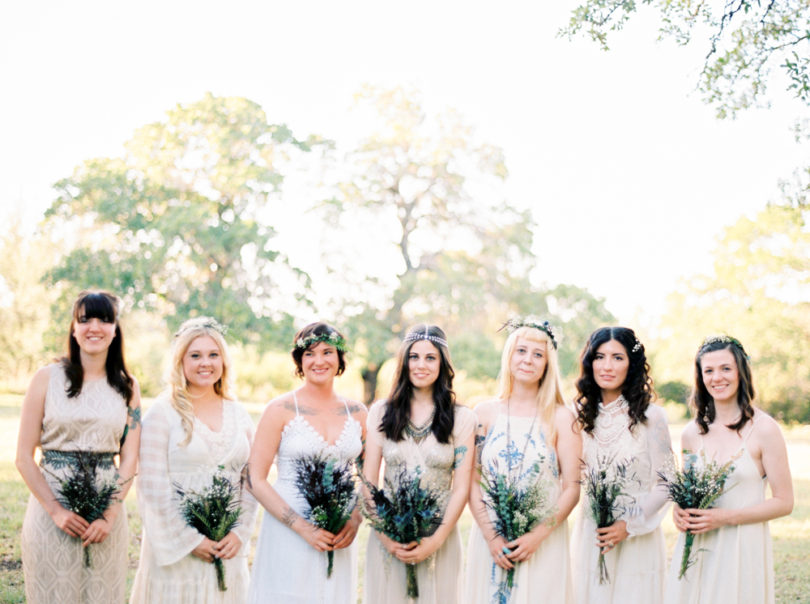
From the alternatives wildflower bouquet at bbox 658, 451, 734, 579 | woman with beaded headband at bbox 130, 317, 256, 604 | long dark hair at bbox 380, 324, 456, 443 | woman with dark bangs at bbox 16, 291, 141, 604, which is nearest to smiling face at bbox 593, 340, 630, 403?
wildflower bouquet at bbox 658, 451, 734, 579

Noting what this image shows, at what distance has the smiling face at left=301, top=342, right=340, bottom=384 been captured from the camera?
536 cm

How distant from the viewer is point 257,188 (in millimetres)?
24312

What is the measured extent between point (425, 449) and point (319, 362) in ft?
2.86

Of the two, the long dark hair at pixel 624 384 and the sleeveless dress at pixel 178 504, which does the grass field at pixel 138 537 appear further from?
the long dark hair at pixel 624 384

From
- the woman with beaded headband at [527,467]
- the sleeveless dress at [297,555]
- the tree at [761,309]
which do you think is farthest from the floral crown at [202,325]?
the tree at [761,309]

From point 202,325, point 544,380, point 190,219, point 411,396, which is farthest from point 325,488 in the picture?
point 190,219

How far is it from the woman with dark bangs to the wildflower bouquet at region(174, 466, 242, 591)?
552 mm

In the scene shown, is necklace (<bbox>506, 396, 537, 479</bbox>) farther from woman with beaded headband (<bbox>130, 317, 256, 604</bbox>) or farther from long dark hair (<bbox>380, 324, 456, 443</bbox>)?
woman with beaded headband (<bbox>130, 317, 256, 604</bbox>)

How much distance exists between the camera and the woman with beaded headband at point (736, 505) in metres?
5.09

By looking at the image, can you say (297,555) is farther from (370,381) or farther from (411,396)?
(370,381)

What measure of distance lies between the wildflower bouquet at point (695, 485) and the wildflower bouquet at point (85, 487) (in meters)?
3.40

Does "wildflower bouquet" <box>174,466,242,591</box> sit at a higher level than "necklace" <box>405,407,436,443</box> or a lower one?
lower

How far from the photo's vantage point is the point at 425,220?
25.6m

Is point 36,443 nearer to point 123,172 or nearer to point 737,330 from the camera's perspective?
point 123,172
